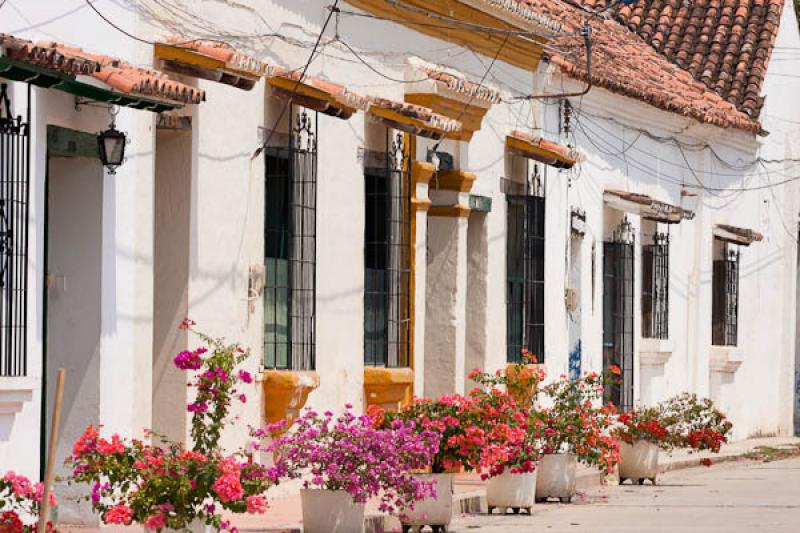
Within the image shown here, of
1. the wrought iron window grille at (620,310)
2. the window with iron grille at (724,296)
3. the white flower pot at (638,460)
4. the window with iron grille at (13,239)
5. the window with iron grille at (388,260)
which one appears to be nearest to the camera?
the window with iron grille at (13,239)

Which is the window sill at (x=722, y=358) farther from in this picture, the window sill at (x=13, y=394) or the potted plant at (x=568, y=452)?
the window sill at (x=13, y=394)

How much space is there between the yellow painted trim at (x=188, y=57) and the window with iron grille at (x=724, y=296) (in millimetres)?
17499

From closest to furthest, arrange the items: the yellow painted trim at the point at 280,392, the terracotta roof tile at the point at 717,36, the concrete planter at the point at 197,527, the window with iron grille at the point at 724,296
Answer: the concrete planter at the point at 197,527 → the yellow painted trim at the point at 280,392 → the window with iron grille at the point at 724,296 → the terracotta roof tile at the point at 717,36

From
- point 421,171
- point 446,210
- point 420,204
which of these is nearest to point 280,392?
point 420,204

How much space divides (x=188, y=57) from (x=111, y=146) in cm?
142

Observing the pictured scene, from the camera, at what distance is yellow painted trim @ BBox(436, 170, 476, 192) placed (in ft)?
68.0

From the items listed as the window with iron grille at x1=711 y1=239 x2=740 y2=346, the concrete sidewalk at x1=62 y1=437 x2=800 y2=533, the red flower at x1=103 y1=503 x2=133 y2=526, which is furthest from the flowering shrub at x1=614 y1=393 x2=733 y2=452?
the red flower at x1=103 y1=503 x2=133 y2=526

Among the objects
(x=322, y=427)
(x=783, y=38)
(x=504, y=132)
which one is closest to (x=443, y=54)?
(x=504, y=132)

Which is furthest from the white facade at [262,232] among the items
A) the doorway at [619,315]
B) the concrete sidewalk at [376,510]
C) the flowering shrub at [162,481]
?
the flowering shrub at [162,481]

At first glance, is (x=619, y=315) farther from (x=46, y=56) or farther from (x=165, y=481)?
(x=165, y=481)

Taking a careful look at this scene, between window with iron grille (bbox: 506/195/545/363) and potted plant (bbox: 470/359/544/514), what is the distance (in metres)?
5.31

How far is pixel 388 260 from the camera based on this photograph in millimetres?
19109

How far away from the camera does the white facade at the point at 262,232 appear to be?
1352cm

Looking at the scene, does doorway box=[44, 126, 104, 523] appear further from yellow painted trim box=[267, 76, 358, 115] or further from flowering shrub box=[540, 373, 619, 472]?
flowering shrub box=[540, 373, 619, 472]
